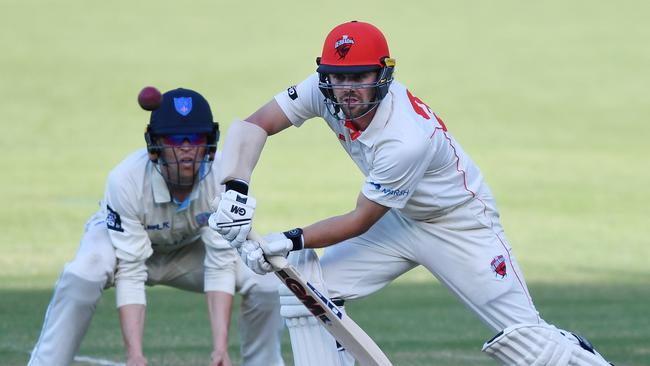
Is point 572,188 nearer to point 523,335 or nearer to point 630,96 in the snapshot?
point 630,96

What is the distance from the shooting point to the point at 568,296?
8.98m

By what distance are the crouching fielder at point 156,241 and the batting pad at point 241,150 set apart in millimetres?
376

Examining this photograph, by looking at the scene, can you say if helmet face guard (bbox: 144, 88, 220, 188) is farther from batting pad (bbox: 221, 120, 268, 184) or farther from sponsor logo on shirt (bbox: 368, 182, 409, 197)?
sponsor logo on shirt (bbox: 368, 182, 409, 197)

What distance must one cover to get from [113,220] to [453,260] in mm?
1619

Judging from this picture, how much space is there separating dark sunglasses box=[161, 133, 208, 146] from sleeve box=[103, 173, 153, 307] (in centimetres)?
28

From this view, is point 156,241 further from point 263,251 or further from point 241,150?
point 263,251

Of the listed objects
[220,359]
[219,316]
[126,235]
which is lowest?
[220,359]

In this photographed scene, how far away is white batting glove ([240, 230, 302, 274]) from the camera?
189 inches

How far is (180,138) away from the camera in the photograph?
5.58 meters

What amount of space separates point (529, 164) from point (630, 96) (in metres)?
7.03

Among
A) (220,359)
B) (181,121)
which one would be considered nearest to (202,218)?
(181,121)

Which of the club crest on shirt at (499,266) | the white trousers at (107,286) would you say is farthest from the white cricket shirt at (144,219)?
the club crest on shirt at (499,266)

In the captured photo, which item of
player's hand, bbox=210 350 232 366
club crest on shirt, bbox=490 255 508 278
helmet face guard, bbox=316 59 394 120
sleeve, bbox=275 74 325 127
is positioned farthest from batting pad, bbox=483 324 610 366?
sleeve, bbox=275 74 325 127

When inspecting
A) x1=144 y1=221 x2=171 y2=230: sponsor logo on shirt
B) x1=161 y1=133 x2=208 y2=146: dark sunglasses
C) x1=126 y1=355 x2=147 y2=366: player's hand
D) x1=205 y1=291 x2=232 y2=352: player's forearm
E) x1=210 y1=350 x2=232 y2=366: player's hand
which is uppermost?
x1=161 y1=133 x2=208 y2=146: dark sunglasses
